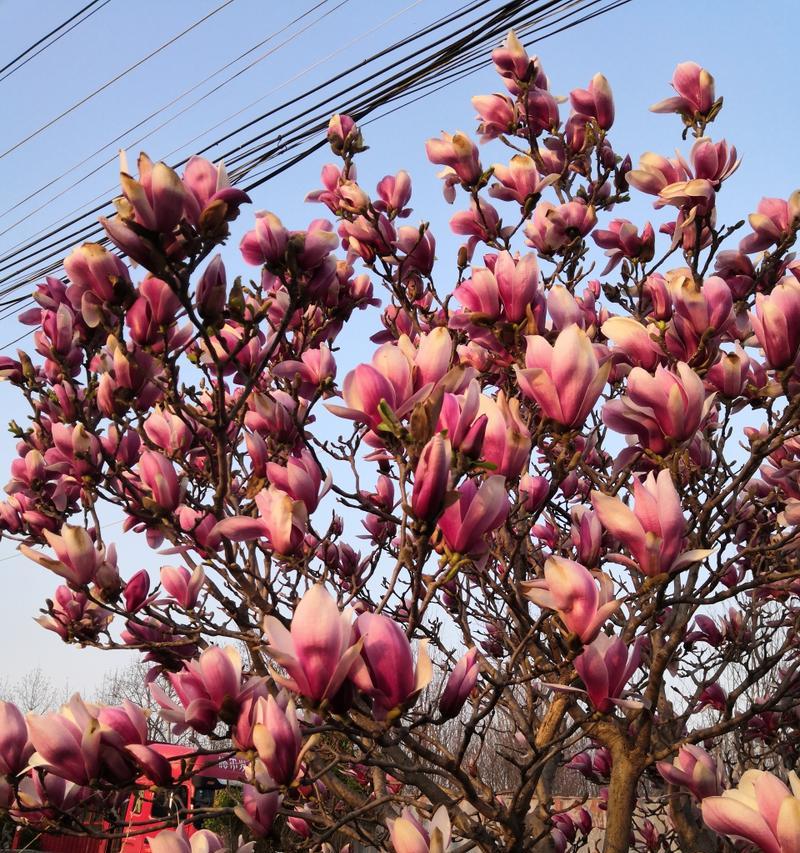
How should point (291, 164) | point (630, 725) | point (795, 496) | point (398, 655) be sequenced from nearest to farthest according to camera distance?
point (398, 655)
point (630, 725)
point (795, 496)
point (291, 164)

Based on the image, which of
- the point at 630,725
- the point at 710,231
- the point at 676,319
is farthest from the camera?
the point at 710,231

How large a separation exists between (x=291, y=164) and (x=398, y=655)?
3.62 m

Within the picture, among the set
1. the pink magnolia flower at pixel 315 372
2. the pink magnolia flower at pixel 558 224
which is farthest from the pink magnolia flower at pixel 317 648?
the pink magnolia flower at pixel 558 224

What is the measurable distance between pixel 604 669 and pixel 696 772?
549 mm

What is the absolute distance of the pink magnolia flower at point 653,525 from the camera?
115cm

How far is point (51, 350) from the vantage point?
217 centimetres

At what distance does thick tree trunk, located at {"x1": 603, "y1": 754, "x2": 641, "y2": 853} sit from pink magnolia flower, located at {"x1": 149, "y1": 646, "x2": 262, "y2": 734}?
1.09 m

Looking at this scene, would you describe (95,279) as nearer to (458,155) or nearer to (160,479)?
(160,479)

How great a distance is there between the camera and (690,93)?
2.29 meters

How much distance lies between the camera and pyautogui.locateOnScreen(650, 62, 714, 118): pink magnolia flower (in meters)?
2.26

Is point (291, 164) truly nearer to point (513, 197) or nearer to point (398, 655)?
point (513, 197)

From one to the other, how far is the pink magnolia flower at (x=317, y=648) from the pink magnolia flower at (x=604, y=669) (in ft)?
1.25

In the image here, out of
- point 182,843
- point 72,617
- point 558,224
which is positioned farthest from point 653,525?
point 72,617

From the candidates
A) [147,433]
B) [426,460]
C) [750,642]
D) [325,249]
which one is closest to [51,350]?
[147,433]
